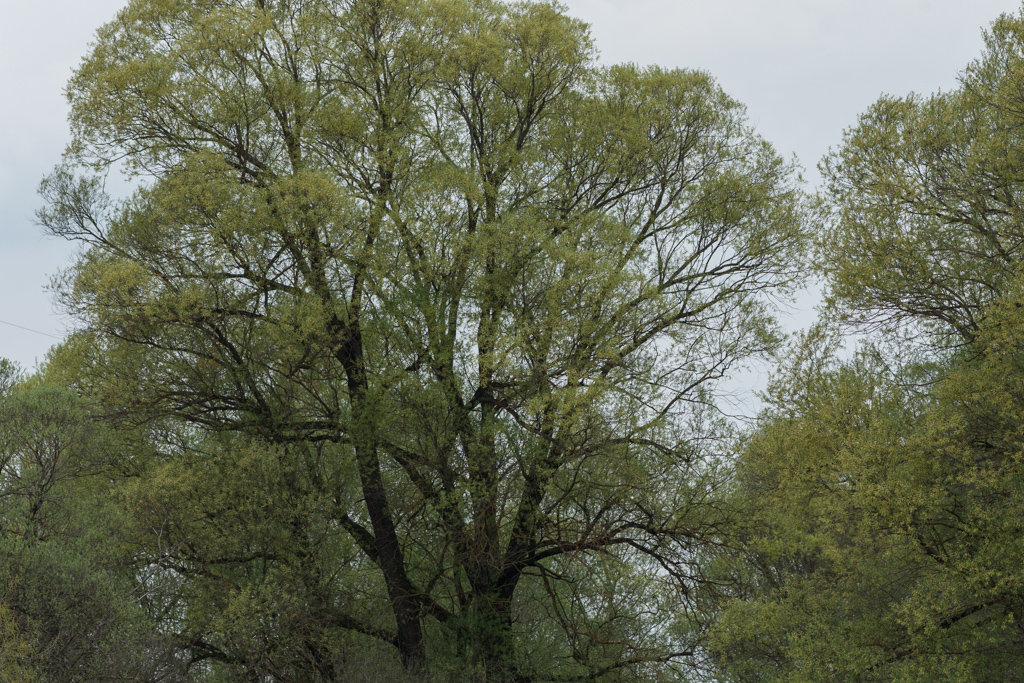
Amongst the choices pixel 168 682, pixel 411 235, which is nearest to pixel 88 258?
pixel 411 235

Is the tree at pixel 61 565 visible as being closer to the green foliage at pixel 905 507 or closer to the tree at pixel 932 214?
the green foliage at pixel 905 507

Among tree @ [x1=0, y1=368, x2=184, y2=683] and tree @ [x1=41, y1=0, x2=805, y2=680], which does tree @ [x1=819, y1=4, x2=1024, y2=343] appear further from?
tree @ [x1=0, y1=368, x2=184, y2=683]

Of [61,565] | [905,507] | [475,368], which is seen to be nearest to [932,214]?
[905,507]

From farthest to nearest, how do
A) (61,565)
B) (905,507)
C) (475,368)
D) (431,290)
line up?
(431,290) < (475,368) < (905,507) < (61,565)

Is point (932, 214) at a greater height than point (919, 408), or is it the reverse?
point (932, 214)

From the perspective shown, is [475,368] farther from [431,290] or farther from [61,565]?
[61,565]

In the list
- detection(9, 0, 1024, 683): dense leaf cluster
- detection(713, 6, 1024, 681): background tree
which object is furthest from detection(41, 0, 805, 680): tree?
detection(713, 6, 1024, 681): background tree

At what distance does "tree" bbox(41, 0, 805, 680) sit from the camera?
55.0 ft

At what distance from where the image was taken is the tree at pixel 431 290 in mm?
16766

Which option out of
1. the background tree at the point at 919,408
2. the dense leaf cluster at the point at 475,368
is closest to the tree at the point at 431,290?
the dense leaf cluster at the point at 475,368

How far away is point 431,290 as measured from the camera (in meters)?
18.9

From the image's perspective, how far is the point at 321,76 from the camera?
66.4 ft

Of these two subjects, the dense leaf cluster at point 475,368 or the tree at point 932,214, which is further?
the tree at point 932,214

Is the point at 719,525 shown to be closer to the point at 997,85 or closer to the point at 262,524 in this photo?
the point at 262,524
